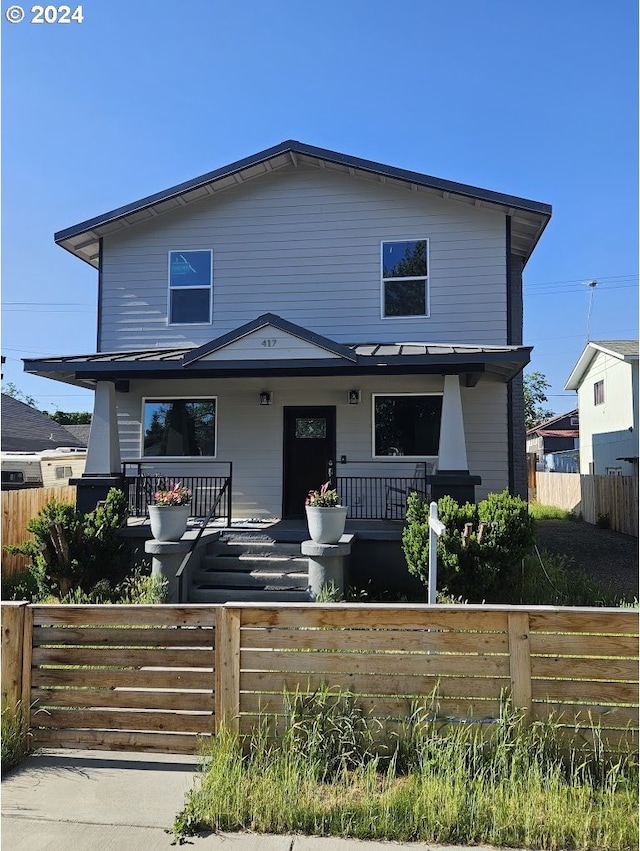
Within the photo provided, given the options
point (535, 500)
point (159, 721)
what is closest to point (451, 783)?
point (159, 721)

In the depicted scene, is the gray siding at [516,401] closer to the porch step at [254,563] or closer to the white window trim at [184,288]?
the porch step at [254,563]

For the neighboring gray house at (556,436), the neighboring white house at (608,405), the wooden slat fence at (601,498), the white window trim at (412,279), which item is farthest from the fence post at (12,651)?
the neighboring gray house at (556,436)

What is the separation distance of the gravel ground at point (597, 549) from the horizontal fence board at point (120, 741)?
6.59 meters

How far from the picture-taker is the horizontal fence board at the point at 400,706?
360 cm

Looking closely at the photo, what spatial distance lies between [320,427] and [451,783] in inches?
310

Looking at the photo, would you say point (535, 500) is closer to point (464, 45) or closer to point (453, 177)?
point (453, 177)

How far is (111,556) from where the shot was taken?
7.77m

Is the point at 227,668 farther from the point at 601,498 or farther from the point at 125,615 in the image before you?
the point at 601,498

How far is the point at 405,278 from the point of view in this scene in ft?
34.8

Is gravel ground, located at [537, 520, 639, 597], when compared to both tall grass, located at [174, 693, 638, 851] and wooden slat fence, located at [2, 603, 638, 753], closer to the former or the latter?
wooden slat fence, located at [2, 603, 638, 753]

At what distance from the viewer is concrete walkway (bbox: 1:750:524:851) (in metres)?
3.01

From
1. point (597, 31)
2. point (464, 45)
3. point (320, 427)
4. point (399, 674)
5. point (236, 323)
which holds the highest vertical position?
point (464, 45)

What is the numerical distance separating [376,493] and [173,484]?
364cm

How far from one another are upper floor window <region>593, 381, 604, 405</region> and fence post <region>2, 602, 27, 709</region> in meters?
20.9
